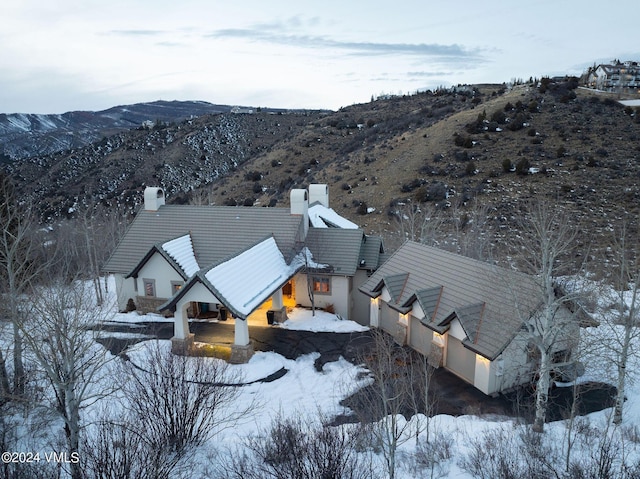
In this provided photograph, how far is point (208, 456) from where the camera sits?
13031 mm

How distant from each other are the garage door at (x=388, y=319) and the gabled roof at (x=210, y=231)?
21.8 feet

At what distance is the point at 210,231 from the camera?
101 ft

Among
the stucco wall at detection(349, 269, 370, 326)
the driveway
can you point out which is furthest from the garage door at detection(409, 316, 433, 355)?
the stucco wall at detection(349, 269, 370, 326)

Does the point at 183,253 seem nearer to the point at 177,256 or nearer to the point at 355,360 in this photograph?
the point at 177,256

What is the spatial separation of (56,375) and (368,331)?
16.2 m

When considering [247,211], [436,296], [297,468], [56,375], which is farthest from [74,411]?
[247,211]

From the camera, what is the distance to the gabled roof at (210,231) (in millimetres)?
29703

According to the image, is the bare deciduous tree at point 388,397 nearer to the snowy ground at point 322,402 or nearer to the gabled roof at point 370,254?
the snowy ground at point 322,402

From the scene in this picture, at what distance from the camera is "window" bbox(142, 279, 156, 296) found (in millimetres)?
29031

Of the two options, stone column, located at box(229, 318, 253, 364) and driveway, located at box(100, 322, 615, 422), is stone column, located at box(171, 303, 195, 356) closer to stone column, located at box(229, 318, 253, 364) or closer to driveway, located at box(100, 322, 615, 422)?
driveway, located at box(100, 322, 615, 422)

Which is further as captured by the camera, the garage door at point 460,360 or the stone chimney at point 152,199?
the stone chimney at point 152,199

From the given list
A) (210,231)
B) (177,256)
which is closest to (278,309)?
(177,256)

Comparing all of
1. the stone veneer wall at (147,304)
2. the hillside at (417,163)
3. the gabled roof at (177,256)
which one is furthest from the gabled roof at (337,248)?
the hillside at (417,163)

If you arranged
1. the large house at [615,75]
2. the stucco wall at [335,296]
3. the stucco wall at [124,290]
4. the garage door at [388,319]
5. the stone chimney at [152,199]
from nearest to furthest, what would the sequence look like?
the garage door at [388,319] → the stucco wall at [335,296] → the stucco wall at [124,290] → the stone chimney at [152,199] → the large house at [615,75]
